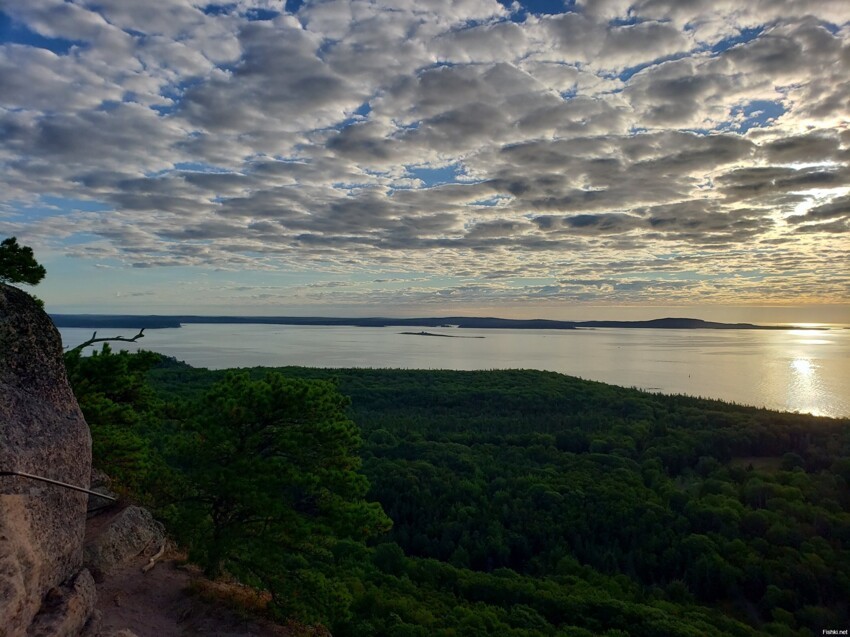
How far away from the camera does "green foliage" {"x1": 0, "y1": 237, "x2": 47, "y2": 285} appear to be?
47.1 feet

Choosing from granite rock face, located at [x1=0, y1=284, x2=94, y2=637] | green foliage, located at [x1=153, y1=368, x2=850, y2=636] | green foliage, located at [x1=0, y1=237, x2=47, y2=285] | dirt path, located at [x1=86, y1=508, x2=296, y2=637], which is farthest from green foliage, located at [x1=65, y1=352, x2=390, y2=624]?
granite rock face, located at [x1=0, y1=284, x2=94, y2=637]

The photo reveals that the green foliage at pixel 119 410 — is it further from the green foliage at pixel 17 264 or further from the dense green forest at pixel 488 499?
the green foliage at pixel 17 264

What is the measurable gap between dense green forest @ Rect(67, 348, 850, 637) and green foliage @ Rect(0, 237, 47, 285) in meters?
4.75

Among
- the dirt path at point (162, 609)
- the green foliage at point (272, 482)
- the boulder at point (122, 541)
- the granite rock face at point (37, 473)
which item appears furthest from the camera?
the green foliage at point (272, 482)

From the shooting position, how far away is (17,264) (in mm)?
14578

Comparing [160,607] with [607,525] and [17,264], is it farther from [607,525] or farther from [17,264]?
[607,525]

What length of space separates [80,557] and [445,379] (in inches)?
5083

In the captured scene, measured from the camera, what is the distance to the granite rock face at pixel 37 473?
7629mm

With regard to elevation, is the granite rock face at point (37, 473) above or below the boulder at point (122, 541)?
above

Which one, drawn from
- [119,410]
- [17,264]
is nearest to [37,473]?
[17,264]

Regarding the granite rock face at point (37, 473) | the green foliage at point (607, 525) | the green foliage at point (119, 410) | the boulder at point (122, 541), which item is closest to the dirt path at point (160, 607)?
the boulder at point (122, 541)

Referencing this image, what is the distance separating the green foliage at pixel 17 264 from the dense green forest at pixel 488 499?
4.75m

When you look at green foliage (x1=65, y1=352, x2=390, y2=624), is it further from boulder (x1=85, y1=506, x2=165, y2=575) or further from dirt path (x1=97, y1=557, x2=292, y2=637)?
dirt path (x1=97, y1=557, x2=292, y2=637)

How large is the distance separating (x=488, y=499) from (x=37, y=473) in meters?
60.4
